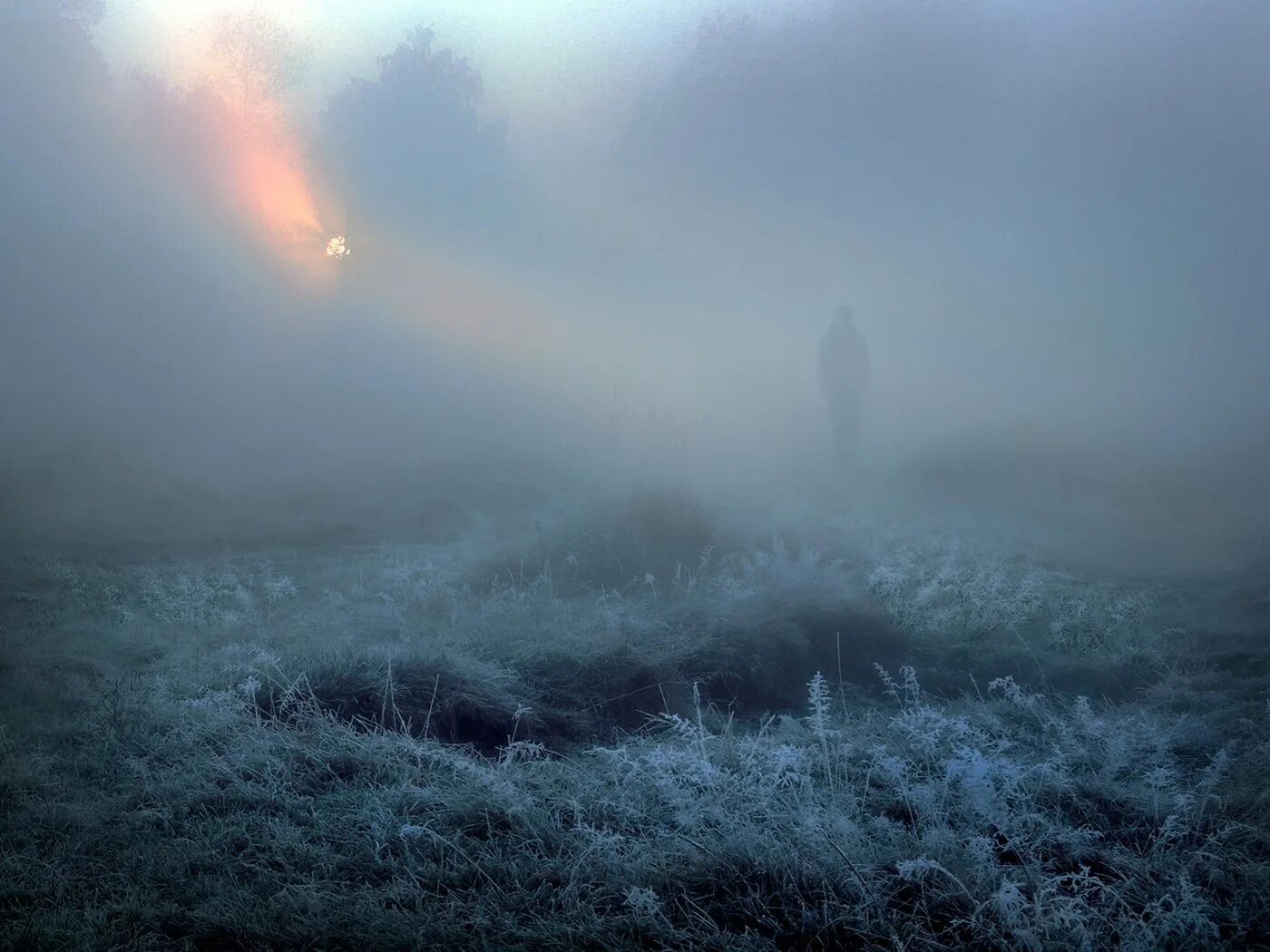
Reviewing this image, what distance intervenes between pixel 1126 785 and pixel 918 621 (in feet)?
8.20

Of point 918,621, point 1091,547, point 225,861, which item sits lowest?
point 225,861

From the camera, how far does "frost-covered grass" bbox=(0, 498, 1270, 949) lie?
9.12 feet

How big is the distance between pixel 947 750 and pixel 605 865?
1.98 meters

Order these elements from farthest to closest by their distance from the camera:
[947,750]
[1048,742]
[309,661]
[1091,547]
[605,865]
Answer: [1091,547], [309,661], [1048,742], [947,750], [605,865]

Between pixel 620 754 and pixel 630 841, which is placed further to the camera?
pixel 620 754

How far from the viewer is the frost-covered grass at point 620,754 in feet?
9.12

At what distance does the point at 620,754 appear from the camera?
14.1ft

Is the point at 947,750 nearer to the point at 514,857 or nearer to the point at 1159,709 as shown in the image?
the point at 1159,709

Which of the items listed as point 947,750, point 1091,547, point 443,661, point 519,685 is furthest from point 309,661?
point 1091,547

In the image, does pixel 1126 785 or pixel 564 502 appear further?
pixel 564 502

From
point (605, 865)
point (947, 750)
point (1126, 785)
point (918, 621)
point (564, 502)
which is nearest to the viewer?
point (605, 865)

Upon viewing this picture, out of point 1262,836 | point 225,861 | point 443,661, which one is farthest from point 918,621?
point 225,861

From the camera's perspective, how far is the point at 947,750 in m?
4.09

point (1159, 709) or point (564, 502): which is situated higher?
point (564, 502)
